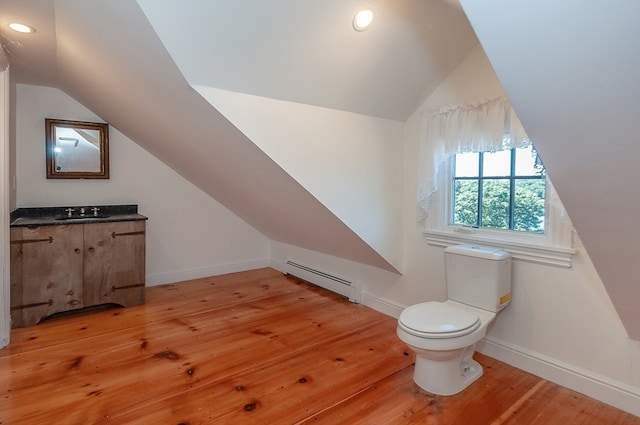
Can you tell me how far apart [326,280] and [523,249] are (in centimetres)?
205

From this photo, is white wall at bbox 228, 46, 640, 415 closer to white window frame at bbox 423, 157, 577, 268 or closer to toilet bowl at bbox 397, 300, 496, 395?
white window frame at bbox 423, 157, 577, 268

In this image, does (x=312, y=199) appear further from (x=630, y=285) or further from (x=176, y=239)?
(x=176, y=239)

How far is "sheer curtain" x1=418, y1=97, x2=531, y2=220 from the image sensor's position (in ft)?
6.94

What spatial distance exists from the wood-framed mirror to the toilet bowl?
3326mm

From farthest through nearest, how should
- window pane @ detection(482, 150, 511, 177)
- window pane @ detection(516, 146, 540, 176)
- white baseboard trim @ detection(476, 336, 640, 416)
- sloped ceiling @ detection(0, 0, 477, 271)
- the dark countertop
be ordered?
the dark countertop
window pane @ detection(482, 150, 511, 177)
window pane @ detection(516, 146, 540, 176)
white baseboard trim @ detection(476, 336, 640, 416)
sloped ceiling @ detection(0, 0, 477, 271)

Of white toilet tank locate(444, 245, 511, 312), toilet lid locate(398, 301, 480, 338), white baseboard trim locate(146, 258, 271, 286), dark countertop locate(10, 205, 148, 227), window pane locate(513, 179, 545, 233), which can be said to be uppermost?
window pane locate(513, 179, 545, 233)

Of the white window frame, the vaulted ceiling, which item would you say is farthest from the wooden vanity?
the white window frame

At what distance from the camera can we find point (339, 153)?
2443mm

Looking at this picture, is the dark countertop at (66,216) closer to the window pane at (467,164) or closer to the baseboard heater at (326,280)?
the baseboard heater at (326,280)

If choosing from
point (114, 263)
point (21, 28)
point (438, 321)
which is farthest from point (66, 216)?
point (438, 321)

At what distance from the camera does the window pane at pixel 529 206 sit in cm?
213

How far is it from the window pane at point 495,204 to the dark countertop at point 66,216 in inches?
115

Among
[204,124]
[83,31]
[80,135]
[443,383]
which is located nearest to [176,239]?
[80,135]

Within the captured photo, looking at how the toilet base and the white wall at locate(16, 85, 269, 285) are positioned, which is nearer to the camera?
the toilet base
